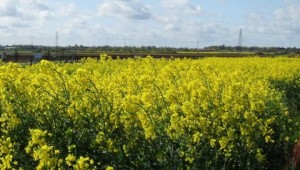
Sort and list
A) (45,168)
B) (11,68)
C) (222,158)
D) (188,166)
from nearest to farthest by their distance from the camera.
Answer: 1. (45,168)
2. (188,166)
3. (222,158)
4. (11,68)

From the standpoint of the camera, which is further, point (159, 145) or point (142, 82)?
point (142, 82)

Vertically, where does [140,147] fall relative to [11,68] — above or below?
below

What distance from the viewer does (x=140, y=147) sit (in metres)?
5.59

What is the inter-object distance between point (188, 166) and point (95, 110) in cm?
117

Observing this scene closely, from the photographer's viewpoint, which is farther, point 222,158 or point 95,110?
point 222,158

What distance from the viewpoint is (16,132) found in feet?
18.5

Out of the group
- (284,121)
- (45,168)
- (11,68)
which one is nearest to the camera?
(45,168)

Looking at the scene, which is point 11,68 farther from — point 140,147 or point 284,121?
point 284,121

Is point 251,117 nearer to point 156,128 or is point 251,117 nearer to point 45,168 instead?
point 156,128

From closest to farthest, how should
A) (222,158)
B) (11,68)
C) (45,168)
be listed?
(45,168)
(222,158)
(11,68)

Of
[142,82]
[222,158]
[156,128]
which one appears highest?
[142,82]

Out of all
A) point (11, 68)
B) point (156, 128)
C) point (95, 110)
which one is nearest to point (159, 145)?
point (156, 128)

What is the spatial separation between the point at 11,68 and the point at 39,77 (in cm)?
55

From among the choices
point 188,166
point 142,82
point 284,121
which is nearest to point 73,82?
point 142,82
